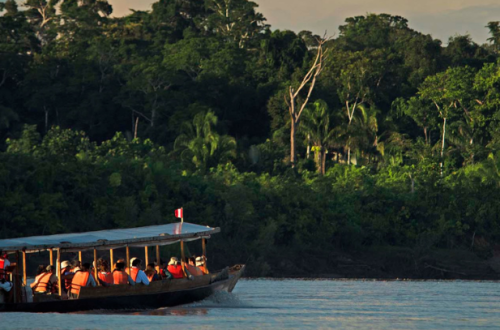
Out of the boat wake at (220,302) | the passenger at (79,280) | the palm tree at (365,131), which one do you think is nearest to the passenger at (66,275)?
the passenger at (79,280)

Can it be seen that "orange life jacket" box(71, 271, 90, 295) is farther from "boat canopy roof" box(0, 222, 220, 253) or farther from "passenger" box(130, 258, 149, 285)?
"passenger" box(130, 258, 149, 285)

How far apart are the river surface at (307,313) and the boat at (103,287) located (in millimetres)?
218

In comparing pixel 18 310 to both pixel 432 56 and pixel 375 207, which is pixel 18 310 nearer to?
pixel 375 207

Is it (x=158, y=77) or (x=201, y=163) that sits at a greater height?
(x=158, y=77)

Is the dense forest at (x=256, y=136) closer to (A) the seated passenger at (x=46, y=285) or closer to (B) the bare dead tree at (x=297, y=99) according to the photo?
(B) the bare dead tree at (x=297, y=99)

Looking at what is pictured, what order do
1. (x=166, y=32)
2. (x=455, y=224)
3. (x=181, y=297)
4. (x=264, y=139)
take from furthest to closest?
1. (x=166, y=32)
2. (x=264, y=139)
3. (x=455, y=224)
4. (x=181, y=297)

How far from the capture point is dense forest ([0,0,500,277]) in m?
46.1

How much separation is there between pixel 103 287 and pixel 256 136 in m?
44.3

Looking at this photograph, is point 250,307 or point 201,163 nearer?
point 250,307

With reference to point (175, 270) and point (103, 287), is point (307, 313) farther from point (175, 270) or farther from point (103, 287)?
point (103, 287)

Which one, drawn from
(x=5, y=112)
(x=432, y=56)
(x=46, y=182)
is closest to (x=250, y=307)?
(x=46, y=182)

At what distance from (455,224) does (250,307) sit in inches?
1048

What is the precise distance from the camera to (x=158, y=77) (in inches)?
2461

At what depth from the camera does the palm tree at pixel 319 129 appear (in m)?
59.9
